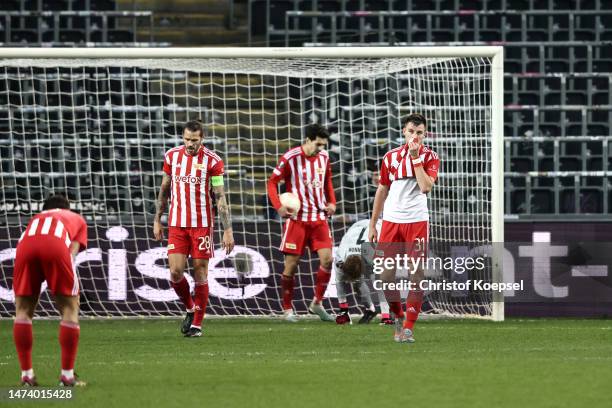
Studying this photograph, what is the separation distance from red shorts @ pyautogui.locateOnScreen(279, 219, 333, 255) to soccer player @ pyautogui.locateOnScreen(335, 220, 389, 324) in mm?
316

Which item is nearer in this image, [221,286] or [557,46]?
[221,286]

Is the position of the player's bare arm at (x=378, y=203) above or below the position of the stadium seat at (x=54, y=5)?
below

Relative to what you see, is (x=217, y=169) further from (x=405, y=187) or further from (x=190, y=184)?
(x=405, y=187)

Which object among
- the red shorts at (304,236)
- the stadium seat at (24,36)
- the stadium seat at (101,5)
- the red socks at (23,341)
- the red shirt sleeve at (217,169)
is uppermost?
the stadium seat at (101,5)

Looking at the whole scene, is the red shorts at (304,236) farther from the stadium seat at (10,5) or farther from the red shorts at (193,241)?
the stadium seat at (10,5)

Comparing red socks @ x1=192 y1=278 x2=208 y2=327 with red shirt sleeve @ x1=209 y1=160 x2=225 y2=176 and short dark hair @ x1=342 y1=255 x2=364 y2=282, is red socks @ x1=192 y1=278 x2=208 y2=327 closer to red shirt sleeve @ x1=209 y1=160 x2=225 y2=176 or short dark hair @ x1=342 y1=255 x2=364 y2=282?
red shirt sleeve @ x1=209 y1=160 x2=225 y2=176

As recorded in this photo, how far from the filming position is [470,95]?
48.5 feet

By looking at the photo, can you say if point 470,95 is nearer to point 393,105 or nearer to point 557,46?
point 393,105

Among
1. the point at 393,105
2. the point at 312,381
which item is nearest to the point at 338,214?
the point at 393,105

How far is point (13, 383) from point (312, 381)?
190 centimetres

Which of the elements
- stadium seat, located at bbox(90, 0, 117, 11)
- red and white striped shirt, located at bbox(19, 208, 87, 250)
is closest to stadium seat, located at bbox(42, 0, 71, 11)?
stadium seat, located at bbox(90, 0, 117, 11)

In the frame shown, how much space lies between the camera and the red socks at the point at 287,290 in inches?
534

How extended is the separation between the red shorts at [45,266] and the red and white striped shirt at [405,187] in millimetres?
3650

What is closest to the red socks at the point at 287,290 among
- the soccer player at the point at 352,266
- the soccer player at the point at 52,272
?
the soccer player at the point at 352,266
